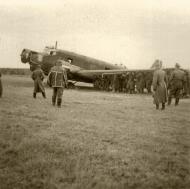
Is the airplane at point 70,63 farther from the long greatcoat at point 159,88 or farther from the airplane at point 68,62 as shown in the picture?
the long greatcoat at point 159,88

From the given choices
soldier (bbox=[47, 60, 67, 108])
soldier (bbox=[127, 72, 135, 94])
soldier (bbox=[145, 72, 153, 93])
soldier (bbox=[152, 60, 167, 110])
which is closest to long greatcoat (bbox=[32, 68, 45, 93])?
soldier (bbox=[47, 60, 67, 108])

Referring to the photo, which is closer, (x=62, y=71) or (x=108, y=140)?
(x=108, y=140)

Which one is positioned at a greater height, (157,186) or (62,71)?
(62,71)

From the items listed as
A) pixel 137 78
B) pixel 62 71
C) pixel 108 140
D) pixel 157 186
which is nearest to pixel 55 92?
pixel 62 71

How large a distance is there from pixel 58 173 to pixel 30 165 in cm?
49

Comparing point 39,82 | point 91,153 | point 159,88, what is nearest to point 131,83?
point 39,82

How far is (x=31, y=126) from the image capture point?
26.3 ft

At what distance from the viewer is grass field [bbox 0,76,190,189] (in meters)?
4.71

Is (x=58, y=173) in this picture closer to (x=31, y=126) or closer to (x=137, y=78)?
(x=31, y=126)

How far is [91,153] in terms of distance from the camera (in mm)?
5926

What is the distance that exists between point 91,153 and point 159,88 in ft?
25.3

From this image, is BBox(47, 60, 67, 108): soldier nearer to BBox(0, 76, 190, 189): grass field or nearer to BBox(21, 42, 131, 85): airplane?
BBox(0, 76, 190, 189): grass field

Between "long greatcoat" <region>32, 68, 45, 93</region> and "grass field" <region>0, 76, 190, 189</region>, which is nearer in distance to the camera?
"grass field" <region>0, 76, 190, 189</region>

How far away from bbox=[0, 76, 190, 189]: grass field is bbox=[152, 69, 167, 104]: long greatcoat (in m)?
3.69
